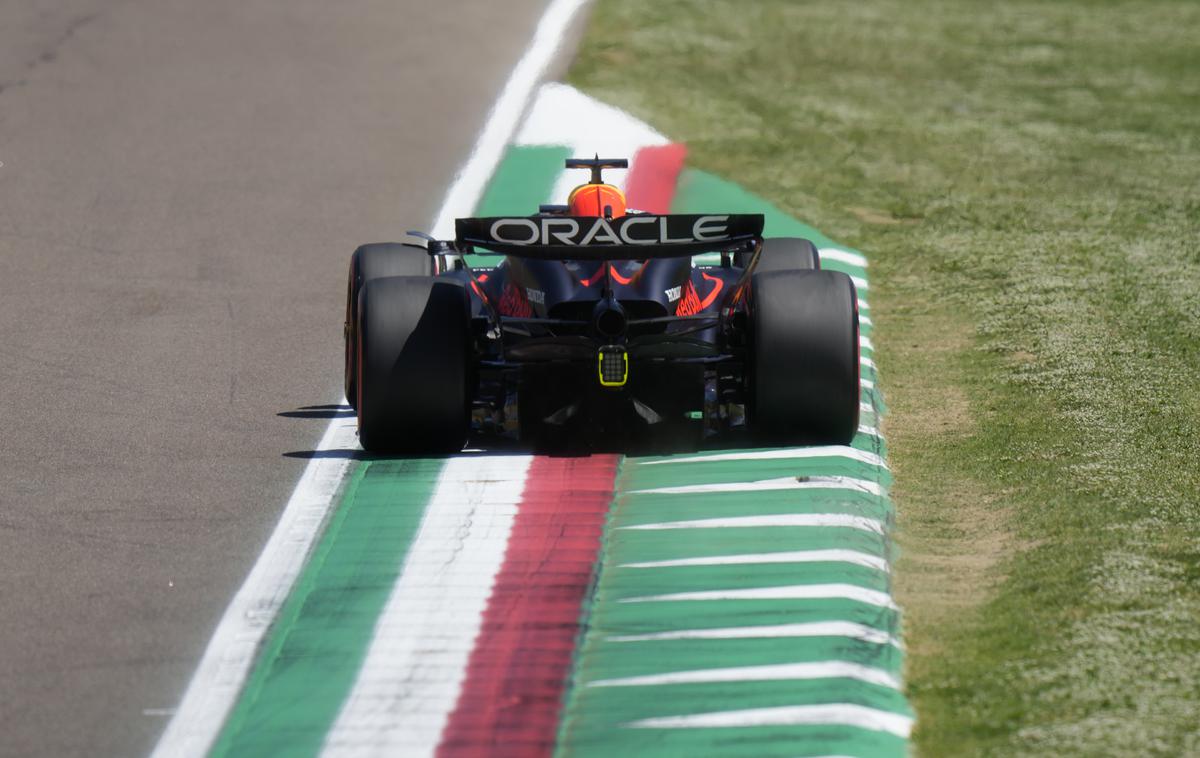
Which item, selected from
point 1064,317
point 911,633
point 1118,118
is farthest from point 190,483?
point 1118,118

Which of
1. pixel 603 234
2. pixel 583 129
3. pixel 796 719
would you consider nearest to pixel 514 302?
pixel 603 234

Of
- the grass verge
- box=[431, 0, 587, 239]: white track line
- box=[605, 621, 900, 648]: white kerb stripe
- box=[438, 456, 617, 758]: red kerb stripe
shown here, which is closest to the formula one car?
box=[438, 456, 617, 758]: red kerb stripe

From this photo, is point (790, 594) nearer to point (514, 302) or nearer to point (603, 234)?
point (603, 234)

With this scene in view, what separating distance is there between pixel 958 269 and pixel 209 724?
10.7 meters

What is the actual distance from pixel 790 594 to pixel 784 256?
4443 millimetres

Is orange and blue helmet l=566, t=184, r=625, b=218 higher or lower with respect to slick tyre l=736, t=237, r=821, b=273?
higher

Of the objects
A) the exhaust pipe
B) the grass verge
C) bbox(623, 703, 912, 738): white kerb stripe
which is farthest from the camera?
the exhaust pipe

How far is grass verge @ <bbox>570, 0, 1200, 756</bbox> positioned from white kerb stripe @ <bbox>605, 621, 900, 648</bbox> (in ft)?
0.68

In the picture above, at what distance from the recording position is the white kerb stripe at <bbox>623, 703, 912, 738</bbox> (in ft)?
25.7

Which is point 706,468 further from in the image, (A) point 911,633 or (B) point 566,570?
(A) point 911,633

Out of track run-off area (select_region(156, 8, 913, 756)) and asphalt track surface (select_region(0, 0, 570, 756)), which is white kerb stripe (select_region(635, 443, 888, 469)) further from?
asphalt track surface (select_region(0, 0, 570, 756))

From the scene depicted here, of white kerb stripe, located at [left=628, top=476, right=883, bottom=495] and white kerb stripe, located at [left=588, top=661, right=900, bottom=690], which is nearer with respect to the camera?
white kerb stripe, located at [left=588, top=661, right=900, bottom=690]

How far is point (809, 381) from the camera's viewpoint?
1123cm

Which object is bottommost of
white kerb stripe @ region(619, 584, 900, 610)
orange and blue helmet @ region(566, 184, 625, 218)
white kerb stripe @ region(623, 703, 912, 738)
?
white kerb stripe @ region(619, 584, 900, 610)
